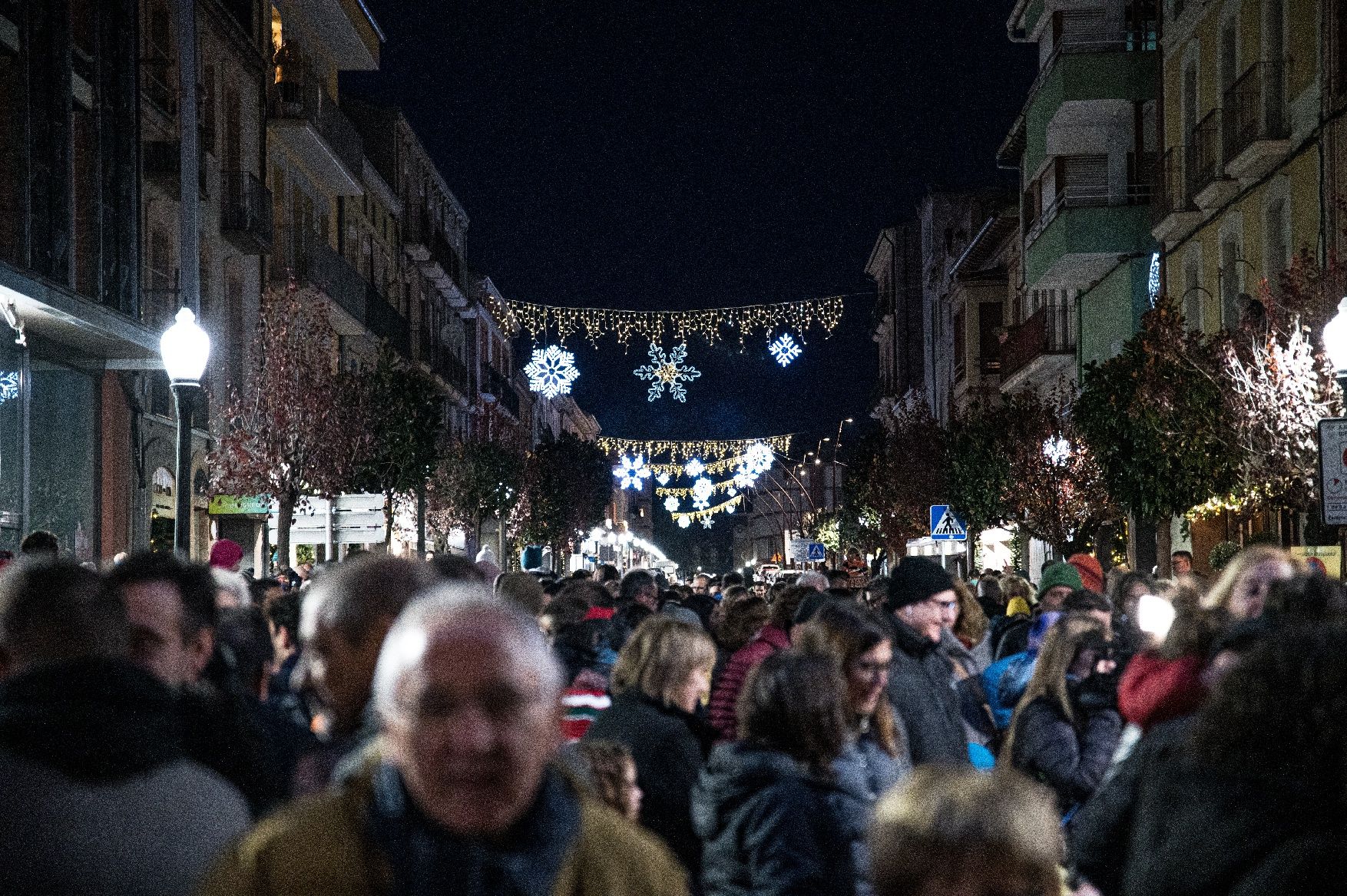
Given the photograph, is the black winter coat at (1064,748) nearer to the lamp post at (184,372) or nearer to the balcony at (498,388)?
the lamp post at (184,372)

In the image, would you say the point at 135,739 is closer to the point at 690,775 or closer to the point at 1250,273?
the point at 690,775

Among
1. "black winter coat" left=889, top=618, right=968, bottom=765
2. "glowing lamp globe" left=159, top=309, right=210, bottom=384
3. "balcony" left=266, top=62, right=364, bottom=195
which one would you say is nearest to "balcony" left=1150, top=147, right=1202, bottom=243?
"balcony" left=266, top=62, right=364, bottom=195

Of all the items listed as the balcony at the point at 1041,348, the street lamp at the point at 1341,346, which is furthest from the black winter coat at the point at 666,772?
the balcony at the point at 1041,348

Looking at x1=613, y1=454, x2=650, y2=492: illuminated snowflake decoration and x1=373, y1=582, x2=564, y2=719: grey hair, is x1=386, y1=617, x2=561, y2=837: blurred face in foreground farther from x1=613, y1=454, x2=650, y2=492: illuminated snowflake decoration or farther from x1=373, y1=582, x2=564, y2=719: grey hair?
x1=613, y1=454, x2=650, y2=492: illuminated snowflake decoration

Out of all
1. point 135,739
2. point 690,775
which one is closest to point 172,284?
point 690,775

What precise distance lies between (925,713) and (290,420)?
2418 centimetres

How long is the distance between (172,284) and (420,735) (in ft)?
88.7

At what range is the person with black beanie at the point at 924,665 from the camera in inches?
276

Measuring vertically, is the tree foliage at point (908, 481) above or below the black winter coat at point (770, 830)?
above

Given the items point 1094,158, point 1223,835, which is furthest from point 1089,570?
point 1094,158

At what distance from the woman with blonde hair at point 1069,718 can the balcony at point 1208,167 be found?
67.1ft

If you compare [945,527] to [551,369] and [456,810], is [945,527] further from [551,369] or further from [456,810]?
[456,810]

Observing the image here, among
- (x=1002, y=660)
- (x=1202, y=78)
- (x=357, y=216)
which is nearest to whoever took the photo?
(x=1002, y=660)

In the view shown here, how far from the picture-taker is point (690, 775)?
6406mm
